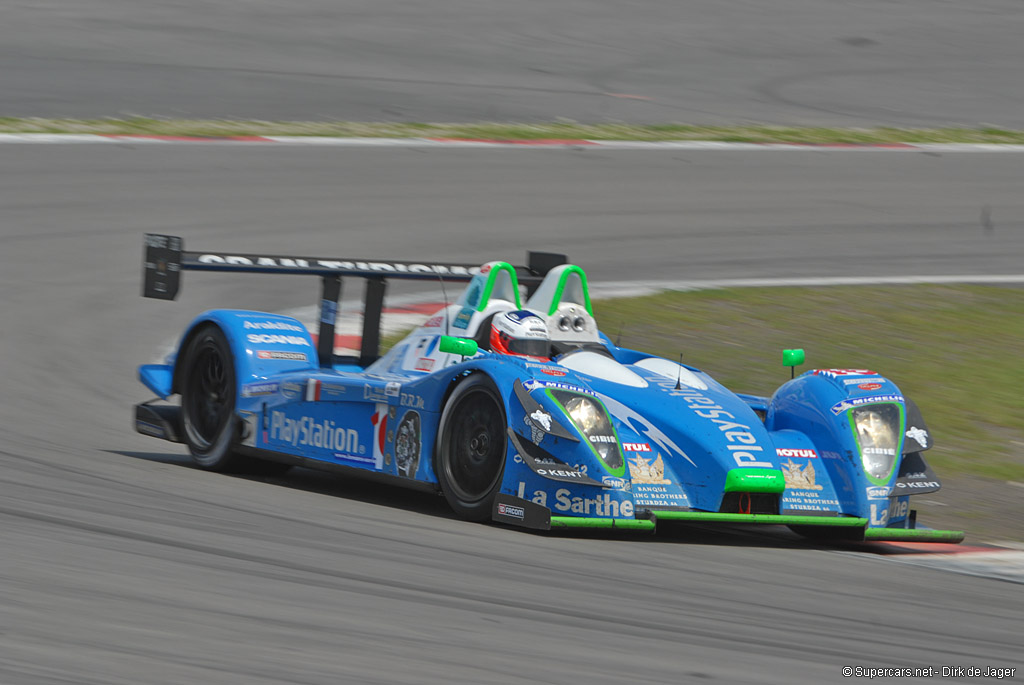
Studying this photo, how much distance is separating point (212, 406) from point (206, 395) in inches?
4.4

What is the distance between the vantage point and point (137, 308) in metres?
13.3

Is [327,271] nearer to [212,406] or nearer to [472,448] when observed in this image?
[212,406]

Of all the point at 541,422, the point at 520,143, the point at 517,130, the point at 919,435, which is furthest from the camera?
the point at 517,130

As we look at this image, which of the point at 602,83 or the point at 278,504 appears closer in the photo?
the point at 278,504

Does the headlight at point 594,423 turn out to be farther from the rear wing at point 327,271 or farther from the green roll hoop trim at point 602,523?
the rear wing at point 327,271

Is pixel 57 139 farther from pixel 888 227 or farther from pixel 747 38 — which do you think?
pixel 747 38

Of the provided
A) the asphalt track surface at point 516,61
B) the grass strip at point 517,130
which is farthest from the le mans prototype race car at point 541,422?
the asphalt track surface at point 516,61

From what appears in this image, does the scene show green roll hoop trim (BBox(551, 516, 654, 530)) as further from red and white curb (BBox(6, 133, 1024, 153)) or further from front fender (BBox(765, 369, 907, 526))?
red and white curb (BBox(6, 133, 1024, 153))

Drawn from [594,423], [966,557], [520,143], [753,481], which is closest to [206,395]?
Result: [594,423]

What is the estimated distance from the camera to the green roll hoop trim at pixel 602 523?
6.64 meters

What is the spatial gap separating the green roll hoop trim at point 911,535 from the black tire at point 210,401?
11.8 ft

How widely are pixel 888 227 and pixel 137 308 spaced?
9590 millimetres

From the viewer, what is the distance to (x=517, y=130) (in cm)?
2286

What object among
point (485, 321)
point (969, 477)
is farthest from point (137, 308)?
point (969, 477)
